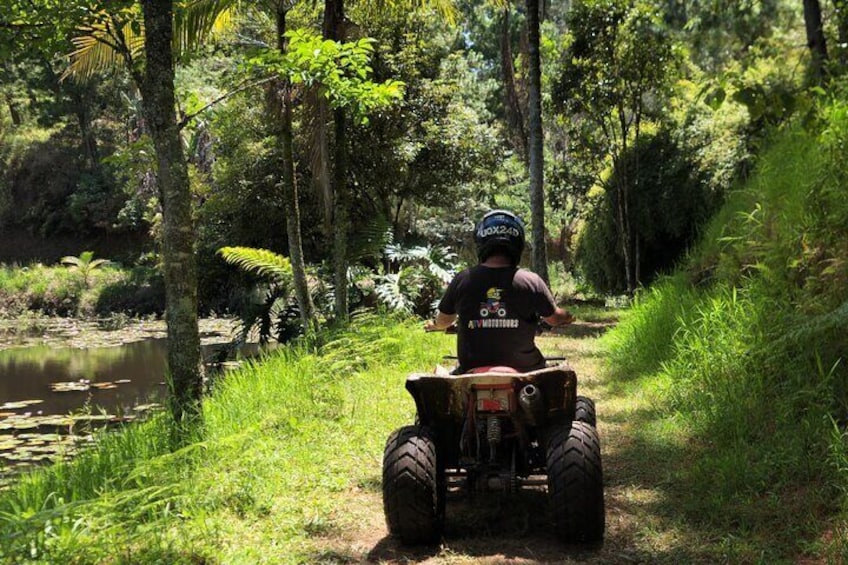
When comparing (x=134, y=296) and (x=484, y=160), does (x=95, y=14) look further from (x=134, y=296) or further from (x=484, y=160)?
(x=134, y=296)

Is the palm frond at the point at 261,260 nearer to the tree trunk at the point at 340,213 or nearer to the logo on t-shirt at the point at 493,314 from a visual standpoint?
the tree trunk at the point at 340,213

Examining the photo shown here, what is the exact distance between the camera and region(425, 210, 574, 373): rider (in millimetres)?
4168

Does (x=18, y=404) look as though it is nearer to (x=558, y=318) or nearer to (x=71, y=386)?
(x=71, y=386)

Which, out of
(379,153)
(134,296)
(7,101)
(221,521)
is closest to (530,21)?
(379,153)

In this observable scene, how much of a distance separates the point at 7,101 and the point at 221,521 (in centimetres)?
4349

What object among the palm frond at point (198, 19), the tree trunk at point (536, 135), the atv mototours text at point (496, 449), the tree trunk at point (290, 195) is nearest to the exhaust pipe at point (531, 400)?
the atv mototours text at point (496, 449)

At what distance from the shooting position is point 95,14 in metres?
5.72

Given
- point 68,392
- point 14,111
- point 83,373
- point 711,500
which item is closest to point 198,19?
point 68,392

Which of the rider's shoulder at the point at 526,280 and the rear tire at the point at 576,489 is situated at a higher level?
the rider's shoulder at the point at 526,280

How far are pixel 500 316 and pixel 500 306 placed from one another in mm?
58

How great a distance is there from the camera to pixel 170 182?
214 inches

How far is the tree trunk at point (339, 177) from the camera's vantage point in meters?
10.6

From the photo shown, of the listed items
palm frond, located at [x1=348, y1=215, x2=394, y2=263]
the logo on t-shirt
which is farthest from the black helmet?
palm frond, located at [x1=348, y1=215, x2=394, y2=263]

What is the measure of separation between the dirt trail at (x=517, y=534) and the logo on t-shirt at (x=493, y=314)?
1141mm
